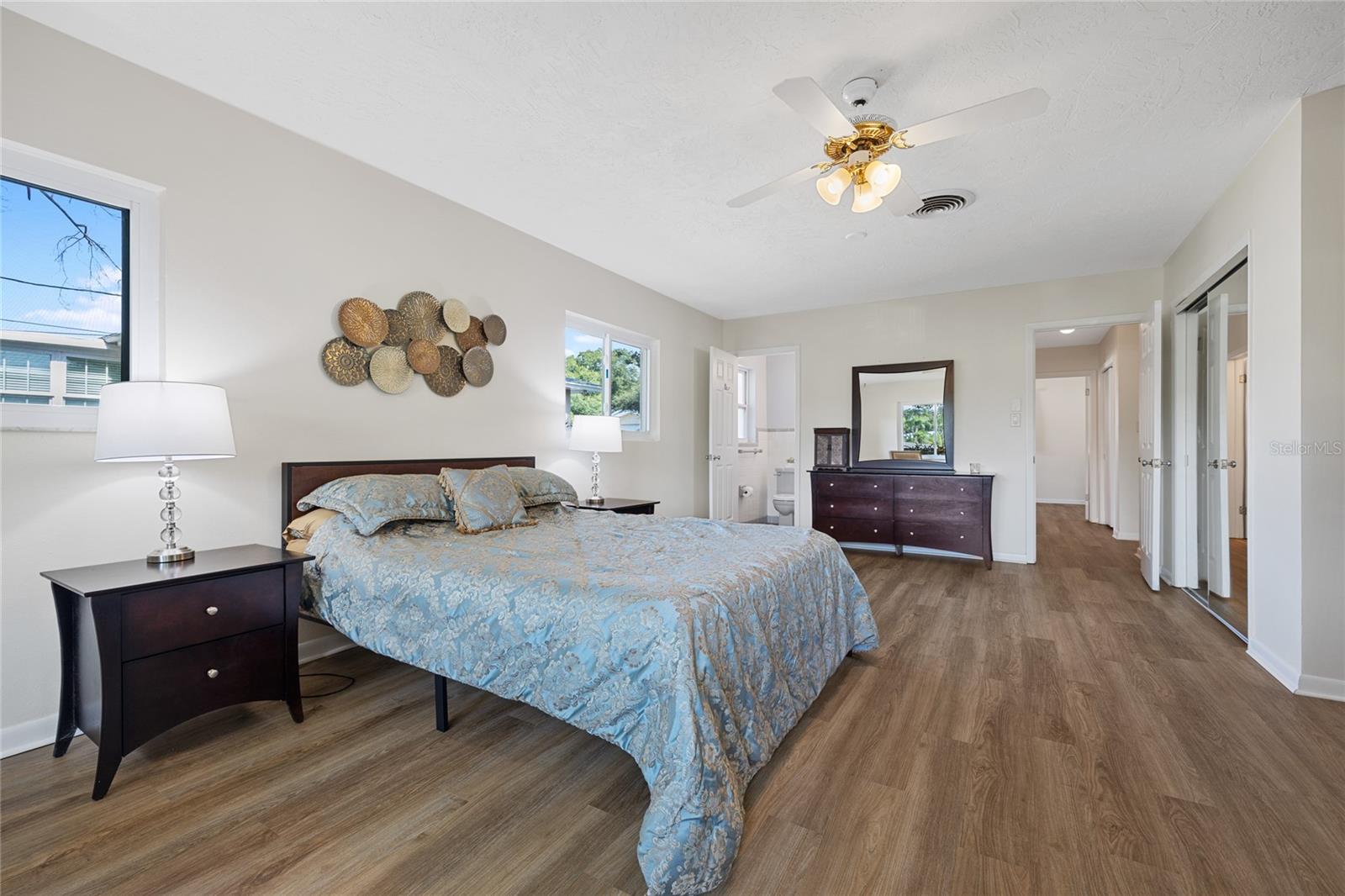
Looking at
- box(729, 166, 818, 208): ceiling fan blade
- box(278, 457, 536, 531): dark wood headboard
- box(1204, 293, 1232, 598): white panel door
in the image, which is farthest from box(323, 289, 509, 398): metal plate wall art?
box(1204, 293, 1232, 598): white panel door

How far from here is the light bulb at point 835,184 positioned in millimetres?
2340

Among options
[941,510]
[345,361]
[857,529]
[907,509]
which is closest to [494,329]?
[345,361]

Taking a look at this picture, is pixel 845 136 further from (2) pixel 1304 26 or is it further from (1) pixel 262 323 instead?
(1) pixel 262 323

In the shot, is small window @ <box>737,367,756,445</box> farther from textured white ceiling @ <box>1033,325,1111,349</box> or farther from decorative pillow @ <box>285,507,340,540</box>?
decorative pillow @ <box>285,507,340,540</box>

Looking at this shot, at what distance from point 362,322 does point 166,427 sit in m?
1.15

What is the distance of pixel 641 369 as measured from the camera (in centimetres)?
533

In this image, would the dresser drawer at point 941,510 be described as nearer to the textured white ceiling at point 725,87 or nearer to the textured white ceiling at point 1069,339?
the textured white ceiling at point 725,87

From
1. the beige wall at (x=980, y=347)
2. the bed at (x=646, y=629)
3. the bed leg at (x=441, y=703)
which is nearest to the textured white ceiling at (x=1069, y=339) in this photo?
the beige wall at (x=980, y=347)

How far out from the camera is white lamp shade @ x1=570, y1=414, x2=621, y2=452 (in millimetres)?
4086

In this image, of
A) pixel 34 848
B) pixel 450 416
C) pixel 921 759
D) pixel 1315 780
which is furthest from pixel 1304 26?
pixel 34 848

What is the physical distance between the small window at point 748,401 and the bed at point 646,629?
5.03 m

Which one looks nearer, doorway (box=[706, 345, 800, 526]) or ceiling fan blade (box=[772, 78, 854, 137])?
ceiling fan blade (box=[772, 78, 854, 137])

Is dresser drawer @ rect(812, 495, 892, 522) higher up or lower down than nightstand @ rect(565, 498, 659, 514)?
lower down

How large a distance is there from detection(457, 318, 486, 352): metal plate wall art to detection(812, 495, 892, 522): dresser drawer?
11.3 feet
